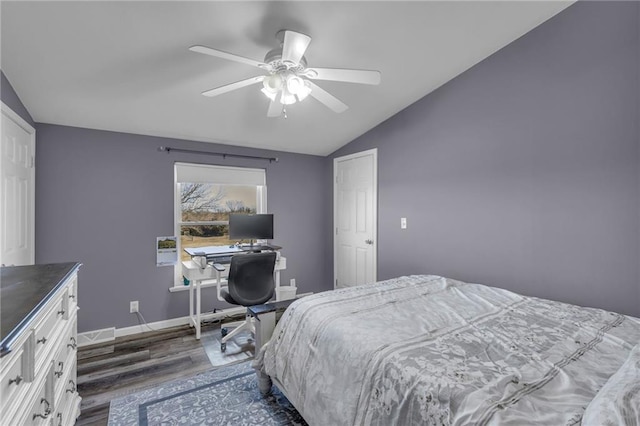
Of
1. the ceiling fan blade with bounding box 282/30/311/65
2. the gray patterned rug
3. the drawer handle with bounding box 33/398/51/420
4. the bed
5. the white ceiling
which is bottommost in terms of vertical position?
Result: the gray patterned rug

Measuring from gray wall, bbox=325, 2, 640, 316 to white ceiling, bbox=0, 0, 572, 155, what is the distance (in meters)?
0.27

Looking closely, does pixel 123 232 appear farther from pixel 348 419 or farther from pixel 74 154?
pixel 348 419

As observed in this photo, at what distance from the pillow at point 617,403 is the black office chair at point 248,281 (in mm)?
2345

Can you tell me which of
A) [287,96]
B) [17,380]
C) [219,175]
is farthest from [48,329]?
[219,175]

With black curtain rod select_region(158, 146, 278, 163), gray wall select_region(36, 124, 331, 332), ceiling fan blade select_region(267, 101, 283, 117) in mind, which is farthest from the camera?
black curtain rod select_region(158, 146, 278, 163)

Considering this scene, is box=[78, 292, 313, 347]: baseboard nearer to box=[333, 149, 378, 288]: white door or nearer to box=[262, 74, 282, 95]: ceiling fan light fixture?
box=[333, 149, 378, 288]: white door

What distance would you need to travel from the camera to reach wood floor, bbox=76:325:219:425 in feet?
6.86

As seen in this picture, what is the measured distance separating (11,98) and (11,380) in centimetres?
234

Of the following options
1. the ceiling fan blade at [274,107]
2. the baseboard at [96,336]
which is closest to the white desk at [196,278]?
the baseboard at [96,336]

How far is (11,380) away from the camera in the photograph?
89 cm

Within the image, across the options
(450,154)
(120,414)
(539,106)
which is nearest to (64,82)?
(120,414)

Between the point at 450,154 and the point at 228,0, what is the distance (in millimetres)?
2213

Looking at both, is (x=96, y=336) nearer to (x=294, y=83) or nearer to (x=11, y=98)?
(x=11, y=98)

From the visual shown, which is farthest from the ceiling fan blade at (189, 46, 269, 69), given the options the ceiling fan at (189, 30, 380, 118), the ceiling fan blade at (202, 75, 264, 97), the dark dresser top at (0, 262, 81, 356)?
the dark dresser top at (0, 262, 81, 356)
